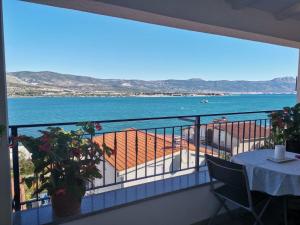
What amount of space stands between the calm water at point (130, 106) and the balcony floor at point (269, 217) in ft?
75.6

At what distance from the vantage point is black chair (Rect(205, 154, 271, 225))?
6.20 feet

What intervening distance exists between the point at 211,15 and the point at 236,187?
1.87 m

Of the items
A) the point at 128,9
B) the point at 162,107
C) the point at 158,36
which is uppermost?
the point at 158,36

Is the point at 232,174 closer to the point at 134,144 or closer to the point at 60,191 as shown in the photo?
the point at 60,191

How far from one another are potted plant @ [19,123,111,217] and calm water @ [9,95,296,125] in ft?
77.4

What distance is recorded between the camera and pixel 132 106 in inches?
1242

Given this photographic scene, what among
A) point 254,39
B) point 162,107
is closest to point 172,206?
point 254,39

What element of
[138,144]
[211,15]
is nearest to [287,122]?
[211,15]

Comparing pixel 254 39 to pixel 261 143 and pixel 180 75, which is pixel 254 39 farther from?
pixel 180 75

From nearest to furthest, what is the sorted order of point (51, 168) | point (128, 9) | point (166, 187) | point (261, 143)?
point (51, 168) → point (128, 9) → point (166, 187) → point (261, 143)

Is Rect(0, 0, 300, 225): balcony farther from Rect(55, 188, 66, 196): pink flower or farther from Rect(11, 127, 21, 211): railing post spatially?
Rect(55, 188, 66, 196): pink flower

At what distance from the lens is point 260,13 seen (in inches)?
126

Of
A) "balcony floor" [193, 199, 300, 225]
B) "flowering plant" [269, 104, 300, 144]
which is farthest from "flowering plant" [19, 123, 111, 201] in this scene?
"flowering plant" [269, 104, 300, 144]

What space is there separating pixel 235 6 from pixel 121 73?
2442cm
